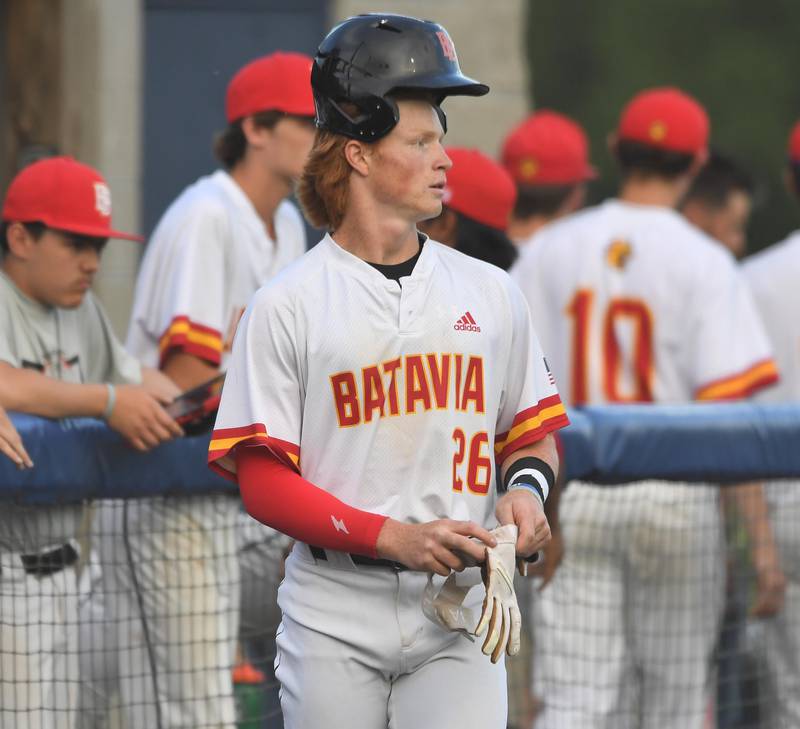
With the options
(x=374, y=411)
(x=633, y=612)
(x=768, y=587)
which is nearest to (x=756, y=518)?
(x=768, y=587)

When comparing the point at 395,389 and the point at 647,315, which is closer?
the point at 395,389

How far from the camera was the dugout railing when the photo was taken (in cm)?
426

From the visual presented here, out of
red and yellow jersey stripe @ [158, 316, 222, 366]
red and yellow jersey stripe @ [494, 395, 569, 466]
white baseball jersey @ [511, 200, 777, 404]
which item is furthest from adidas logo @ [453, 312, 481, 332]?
white baseball jersey @ [511, 200, 777, 404]

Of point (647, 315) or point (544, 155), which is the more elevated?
point (544, 155)

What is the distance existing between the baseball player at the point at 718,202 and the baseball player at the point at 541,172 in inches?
44.5

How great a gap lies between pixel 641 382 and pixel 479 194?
3.98ft

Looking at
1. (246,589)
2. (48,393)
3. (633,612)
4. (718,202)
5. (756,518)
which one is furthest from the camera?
(718,202)

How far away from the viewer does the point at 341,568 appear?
3.21m

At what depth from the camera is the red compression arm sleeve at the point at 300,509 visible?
3.04m

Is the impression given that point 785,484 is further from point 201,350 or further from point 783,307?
point 201,350

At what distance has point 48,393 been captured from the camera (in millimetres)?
4176

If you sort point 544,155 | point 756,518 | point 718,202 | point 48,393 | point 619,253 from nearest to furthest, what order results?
point 48,393
point 756,518
point 619,253
point 544,155
point 718,202

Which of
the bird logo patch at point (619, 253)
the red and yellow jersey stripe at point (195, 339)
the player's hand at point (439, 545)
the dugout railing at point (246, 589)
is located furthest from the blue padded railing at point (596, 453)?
the player's hand at point (439, 545)

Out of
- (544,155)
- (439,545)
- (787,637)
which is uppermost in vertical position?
(544,155)
